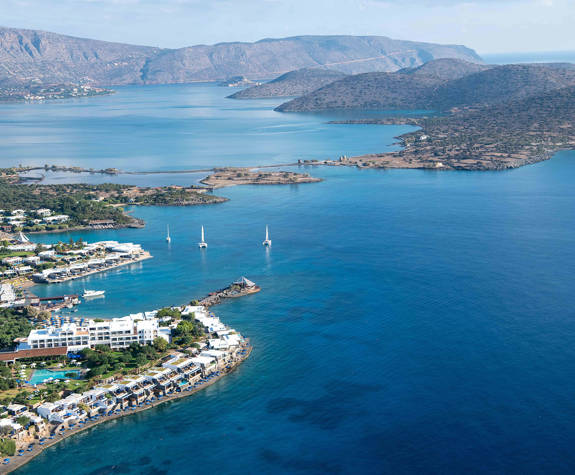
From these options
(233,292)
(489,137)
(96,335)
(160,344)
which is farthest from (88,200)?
(489,137)

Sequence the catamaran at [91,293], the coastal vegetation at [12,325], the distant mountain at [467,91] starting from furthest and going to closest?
the distant mountain at [467,91] < the catamaran at [91,293] < the coastal vegetation at [12,325]

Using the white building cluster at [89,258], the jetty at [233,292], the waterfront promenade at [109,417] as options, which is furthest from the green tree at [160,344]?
the white building cluster at [89,258]

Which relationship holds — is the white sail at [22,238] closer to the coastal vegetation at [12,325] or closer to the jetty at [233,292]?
the coastal vegetation at [12,325]

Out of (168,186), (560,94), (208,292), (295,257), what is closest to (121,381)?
(208,292)

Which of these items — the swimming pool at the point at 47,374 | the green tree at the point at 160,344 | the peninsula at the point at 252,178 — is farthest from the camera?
the peninsula at the point at 252,178

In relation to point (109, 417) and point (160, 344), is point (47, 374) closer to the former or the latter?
point (109, 417)

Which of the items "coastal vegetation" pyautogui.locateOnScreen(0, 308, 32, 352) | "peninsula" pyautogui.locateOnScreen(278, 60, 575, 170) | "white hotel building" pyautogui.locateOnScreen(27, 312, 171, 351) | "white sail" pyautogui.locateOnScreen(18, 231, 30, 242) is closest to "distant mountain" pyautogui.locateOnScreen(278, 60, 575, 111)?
"peninsula" pyautogui.locateOnScreen(278, 60, 575, 170)

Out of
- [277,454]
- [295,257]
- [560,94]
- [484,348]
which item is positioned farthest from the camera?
[560,94]

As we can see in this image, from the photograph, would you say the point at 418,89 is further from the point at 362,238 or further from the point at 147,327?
the point at 147,327
